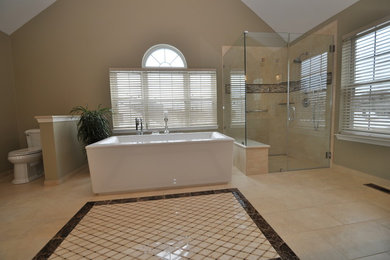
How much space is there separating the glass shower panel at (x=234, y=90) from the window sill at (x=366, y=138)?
1.43m

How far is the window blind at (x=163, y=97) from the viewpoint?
337cm

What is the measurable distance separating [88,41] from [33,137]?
6.27ft

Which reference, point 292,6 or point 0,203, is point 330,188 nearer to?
point 292,6

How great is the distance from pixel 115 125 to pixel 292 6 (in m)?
3.86

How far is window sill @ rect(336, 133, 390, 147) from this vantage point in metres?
2.14

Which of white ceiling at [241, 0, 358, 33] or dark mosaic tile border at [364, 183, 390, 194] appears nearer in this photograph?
dark mosaic tile border at [364, 183, 390, 194]

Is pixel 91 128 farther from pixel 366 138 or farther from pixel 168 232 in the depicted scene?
pixel 366 138

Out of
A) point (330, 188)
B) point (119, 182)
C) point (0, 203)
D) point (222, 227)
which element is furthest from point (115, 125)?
point (330, 188)

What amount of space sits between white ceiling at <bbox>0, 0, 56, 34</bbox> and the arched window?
6.03 ft

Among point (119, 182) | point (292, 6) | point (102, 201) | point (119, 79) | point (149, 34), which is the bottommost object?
point (102, 201)

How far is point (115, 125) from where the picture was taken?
3.42 metres

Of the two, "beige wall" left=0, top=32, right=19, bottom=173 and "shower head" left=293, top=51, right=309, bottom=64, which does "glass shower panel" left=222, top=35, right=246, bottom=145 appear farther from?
"beige wall" left=0, top=32, right=19, bottom=173

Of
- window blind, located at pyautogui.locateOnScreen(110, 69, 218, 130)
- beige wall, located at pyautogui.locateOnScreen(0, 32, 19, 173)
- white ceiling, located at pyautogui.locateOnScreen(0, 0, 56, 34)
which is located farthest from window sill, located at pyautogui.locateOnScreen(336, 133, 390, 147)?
beige wall, located at pyautogui.locateOnScreen(0, 32, 19, 173)

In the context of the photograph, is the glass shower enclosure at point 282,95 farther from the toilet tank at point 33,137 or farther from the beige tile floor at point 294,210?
the toilet tank at point 33,137
